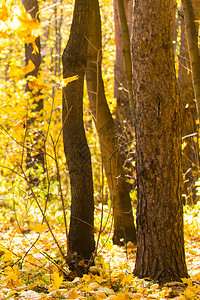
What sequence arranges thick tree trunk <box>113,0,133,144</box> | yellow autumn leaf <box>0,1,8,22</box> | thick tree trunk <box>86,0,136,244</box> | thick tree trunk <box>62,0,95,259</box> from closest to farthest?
yellow autumn leaf <box>0,1,8,22</box>
thick tree trunk <box>62,0,95,259</box>
thick tree trunk <box>86,0,136,244</box>
thick tree trunk <box>113,0,133,144</box>

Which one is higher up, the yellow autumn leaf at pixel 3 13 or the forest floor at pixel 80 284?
the yellow autumn leaf at pixel 3 13

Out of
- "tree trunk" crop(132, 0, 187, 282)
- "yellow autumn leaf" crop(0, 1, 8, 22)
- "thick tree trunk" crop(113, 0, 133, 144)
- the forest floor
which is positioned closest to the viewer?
"yellow autumn leaf" crop(0, 1, 8, 22)

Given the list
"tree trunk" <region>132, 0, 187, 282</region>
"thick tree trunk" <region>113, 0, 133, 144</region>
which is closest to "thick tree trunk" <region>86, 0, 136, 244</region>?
"tree trunk" <region>132, 0, 187, 282</region>

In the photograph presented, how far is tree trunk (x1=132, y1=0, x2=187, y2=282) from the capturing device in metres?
3.22

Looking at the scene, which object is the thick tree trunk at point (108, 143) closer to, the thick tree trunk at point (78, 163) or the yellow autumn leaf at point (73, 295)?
the thick tree trunk at point (78, 163)

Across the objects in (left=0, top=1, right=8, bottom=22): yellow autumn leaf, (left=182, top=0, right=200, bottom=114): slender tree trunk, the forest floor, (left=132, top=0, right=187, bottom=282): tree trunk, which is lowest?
the forest floor

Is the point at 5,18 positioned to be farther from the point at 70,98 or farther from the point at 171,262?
the point at 171,262

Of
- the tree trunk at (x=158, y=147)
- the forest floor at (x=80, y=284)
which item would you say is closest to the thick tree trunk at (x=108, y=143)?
the forest floor at (x=80, y=284)

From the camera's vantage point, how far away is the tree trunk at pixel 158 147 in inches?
127

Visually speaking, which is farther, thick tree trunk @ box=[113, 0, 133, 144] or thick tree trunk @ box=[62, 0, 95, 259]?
thick tree trunk @ box=[113, 0, 133, 144]

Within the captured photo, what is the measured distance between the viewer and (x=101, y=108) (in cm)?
526

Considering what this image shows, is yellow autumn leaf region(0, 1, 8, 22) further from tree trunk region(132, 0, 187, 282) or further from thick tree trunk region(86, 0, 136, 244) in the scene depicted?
thick tree trunk region(86, 0, 136, 244)

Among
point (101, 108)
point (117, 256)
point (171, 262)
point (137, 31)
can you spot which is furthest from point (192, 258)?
point (137, 31)

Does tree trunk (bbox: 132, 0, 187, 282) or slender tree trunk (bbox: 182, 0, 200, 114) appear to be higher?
slender tree trunk (bbox: 182, 0, 200, 114)
